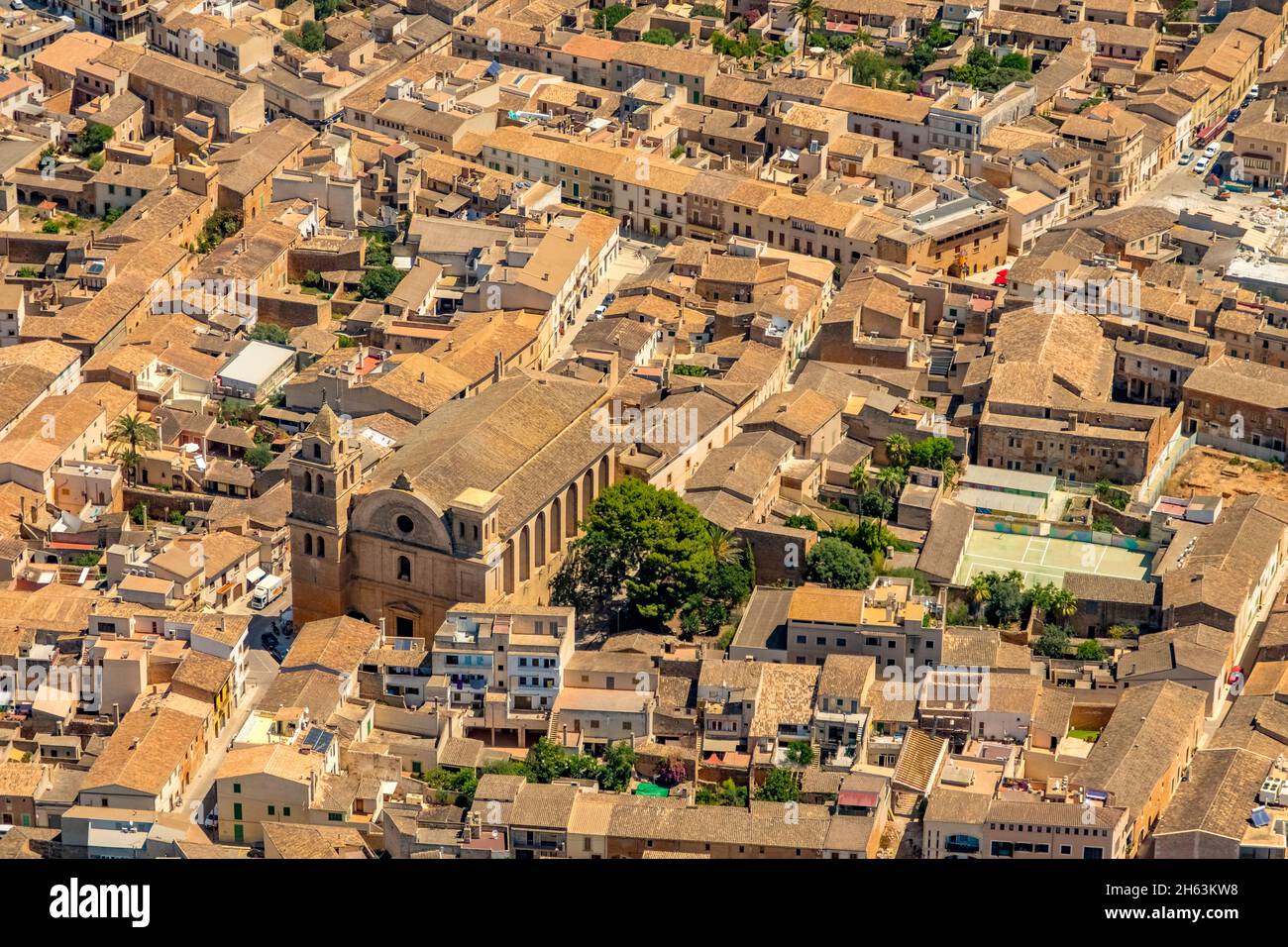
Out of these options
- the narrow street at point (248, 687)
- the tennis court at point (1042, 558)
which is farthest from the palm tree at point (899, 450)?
the narrow street at point (248, 687)

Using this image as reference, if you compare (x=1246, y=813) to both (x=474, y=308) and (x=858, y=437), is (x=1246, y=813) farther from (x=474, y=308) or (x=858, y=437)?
(x=474, y=308)

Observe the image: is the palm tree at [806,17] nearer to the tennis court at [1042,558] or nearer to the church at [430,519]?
the tennis court at [1042,558]

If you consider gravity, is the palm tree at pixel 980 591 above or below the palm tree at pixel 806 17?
below

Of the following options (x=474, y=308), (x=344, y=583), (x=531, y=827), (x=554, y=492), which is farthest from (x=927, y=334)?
(x=531, y=827)

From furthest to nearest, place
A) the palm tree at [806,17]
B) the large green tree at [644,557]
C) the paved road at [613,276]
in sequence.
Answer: the palm tree at [806,17] → the paved road at [613,276] → the large green tree at [644,557]

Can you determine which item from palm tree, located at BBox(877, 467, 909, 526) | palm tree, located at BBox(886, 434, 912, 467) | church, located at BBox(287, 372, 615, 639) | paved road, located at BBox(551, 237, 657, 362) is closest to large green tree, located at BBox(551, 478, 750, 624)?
church, located at BBox(287, 372, 615, 639)

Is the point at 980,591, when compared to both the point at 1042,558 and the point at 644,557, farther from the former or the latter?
the point at 644,557

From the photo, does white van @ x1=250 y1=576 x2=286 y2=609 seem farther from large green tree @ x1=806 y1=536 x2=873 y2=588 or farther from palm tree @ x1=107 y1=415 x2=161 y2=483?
large green tree @ x1=806 y1=536 x2=873 y2=588

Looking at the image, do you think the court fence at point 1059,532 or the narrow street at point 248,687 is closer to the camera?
the narrow street at point 248,687
